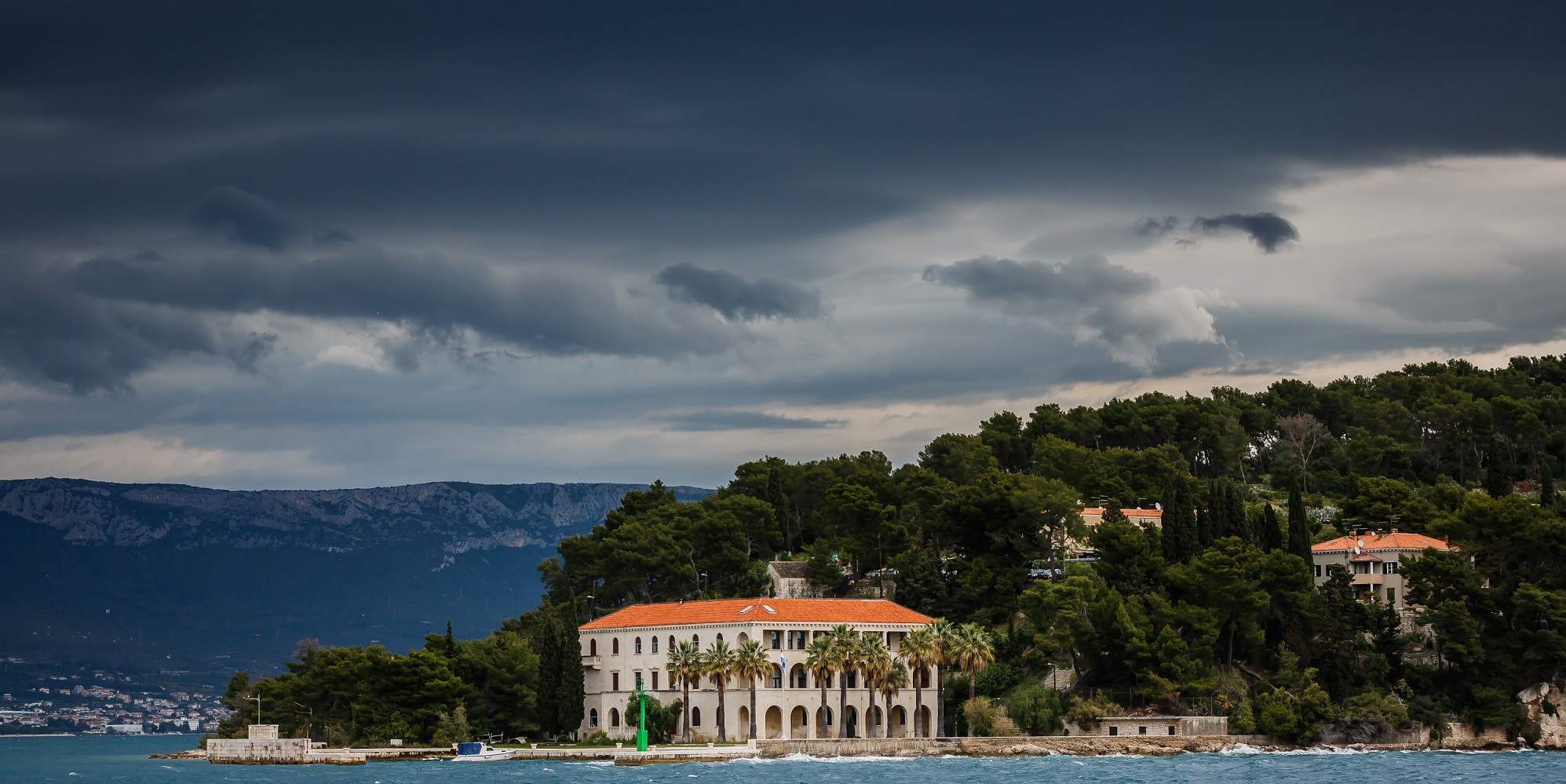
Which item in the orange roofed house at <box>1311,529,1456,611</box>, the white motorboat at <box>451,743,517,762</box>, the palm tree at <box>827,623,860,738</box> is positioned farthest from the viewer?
the orange roofed house at <box>1311,529,1456,611</box>

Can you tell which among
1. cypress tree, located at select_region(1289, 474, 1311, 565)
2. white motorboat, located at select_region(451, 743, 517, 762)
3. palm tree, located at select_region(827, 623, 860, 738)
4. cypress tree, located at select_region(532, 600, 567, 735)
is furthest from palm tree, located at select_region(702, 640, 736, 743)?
cypress tree, located at select_region(1289, 474, 1311, 565)

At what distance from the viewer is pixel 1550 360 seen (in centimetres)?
15225

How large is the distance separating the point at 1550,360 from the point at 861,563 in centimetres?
8181

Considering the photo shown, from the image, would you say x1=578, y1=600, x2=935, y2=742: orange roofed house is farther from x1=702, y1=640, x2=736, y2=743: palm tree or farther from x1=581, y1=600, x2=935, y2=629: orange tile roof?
x1=702, y1=640, x2=736, y2=743: palm tree

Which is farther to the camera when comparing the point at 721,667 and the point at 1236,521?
the point at 1236,521

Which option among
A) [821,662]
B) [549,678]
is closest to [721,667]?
[821,662]

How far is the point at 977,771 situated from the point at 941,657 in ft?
38.5

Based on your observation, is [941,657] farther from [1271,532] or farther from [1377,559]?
[1377,559]

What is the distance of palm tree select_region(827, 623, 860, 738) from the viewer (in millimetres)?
80500

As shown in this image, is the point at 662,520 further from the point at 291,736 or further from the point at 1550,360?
the point at 1550,360

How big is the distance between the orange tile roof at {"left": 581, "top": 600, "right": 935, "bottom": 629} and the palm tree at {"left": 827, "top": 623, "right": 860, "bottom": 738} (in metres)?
2.64

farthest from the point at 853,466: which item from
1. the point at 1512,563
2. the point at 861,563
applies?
the point at 1512,563

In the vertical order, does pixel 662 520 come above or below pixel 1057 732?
above

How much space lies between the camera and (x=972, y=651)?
266ft
